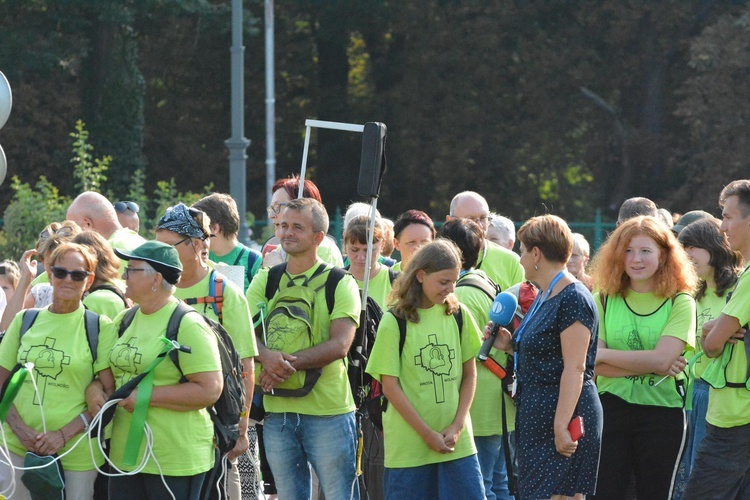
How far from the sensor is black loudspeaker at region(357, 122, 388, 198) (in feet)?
23.0

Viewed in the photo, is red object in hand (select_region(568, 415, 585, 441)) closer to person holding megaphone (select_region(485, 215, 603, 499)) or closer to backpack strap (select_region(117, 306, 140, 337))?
person holding megaphone (select_region(485, 215, 603, 499))

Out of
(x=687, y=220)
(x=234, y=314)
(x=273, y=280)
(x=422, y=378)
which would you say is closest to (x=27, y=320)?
(x=234, y=314)

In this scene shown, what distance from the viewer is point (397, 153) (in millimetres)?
32750

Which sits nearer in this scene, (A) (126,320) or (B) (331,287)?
(A) (126,320)

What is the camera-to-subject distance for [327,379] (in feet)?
21.1

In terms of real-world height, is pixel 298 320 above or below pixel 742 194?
below

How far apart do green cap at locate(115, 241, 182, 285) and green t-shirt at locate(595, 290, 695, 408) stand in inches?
89.2

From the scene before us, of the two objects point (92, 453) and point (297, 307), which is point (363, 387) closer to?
point (297, 307)

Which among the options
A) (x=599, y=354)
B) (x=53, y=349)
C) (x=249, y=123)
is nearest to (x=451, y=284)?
(x=599, y=354)

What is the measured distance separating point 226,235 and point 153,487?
2.28 m

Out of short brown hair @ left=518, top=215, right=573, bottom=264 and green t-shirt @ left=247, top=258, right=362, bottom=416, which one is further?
green t-shirt @ left=247, top=258, right=362, bottom=416

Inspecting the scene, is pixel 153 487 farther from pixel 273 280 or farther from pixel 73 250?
pixel 273 280

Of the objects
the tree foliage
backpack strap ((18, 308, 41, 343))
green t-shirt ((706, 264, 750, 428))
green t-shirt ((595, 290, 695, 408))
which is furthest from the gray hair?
the tree foliage

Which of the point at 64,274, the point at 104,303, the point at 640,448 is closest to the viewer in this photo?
the point at 64,274
